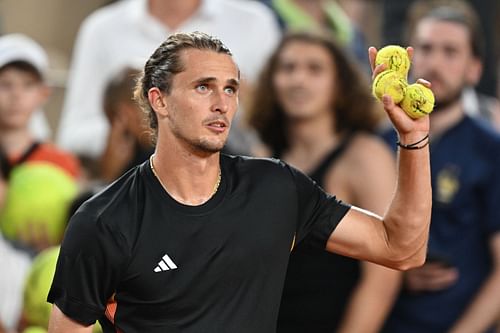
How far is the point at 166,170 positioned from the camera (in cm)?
371

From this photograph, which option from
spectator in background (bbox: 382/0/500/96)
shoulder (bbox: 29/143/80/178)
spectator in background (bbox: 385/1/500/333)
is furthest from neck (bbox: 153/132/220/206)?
spectator in background (bbox: 382/0/500/96)

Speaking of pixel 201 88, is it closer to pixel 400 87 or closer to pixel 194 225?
pixel 194 225

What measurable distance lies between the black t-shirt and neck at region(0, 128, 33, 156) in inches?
102

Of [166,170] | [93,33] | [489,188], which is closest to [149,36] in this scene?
[93,33]

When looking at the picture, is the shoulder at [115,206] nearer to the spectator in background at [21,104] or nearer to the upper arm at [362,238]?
the upper arm at [362,238]

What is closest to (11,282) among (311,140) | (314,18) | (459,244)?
(311,140)

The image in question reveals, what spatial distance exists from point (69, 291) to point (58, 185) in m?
2.21

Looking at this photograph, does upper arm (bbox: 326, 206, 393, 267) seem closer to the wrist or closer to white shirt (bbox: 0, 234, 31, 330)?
the wrist

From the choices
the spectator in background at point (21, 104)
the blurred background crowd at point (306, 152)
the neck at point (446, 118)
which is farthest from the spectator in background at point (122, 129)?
the neck at point (446, 118)

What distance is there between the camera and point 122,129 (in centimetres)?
584

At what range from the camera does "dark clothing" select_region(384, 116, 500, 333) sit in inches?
221

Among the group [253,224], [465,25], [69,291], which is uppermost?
[465,25]

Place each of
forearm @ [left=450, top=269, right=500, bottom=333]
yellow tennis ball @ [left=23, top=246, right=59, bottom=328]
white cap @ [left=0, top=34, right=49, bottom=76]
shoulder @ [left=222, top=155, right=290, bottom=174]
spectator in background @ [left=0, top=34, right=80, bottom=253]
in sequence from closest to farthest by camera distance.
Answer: shoulder @ [left=222, top=155, right=290, bottom=174], yellow tennis ball @ [left=23, top=246, right=59, bottom=328], forearm @ [left=450, top=269, right=500, bottom=333], spectator in background @ [left=0, top=34, right=80, bottom=253], white cap @ [left=0, top=34, right=49, bottom=76]

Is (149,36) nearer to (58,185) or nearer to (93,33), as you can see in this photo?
(93,33)
